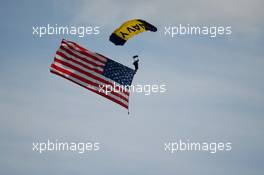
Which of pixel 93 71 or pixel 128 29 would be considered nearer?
pixel 128 29

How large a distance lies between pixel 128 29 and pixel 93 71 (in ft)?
14.0

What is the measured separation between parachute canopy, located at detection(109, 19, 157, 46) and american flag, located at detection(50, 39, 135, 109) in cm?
246

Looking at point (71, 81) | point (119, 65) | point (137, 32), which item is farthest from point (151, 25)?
point (71, 81)

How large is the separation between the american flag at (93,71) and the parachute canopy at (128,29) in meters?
2.46

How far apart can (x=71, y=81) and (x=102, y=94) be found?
2501 millimetres

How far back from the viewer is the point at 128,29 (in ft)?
136

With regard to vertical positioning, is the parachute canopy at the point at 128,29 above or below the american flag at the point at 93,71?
above

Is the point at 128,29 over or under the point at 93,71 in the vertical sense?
over

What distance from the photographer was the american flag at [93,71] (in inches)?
1626

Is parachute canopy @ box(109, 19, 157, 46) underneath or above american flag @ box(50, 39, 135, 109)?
above

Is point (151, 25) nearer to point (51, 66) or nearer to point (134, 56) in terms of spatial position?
point (134, 56)

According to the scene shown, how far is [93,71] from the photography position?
140 ft

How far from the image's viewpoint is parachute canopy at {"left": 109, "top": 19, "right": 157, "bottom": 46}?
135ft

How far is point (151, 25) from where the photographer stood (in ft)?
135
